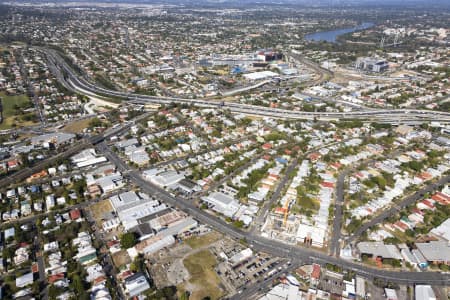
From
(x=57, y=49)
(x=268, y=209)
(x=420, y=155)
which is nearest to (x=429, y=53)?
(x=420, y=155)

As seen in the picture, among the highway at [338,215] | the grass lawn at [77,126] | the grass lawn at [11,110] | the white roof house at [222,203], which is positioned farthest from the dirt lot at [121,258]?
the grass lawn at [11,110]

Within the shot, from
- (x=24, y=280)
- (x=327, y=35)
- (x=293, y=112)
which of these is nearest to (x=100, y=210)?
(x=24, y=280)

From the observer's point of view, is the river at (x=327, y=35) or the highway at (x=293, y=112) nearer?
the highway at (x=293, y=112)

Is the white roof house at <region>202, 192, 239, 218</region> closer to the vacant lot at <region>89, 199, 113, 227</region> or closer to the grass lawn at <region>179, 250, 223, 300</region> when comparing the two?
the grass lawn at <region>179, 250, 223, 300</region>

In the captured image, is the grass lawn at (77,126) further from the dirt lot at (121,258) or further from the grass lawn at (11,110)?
the dirt lot at (121,258)

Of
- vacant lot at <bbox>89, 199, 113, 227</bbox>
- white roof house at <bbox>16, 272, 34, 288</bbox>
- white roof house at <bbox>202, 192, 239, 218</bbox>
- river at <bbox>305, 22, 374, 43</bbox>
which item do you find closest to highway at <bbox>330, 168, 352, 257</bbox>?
white roof house at <bbox>202, 192, 239, 218</bbox>
